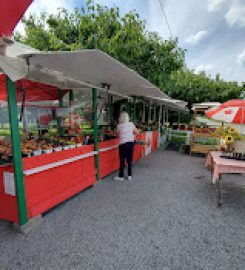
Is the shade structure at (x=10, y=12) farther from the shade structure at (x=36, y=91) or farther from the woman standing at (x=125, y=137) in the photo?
the woman standing at (x=125, y=137)

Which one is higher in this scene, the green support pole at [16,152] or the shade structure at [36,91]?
the shade structure at [36,91]

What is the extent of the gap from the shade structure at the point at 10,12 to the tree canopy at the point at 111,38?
4403 millimetres

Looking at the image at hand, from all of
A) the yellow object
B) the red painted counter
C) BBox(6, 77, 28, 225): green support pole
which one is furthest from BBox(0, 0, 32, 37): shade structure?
the yellow object

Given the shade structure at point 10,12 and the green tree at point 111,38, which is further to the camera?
the green tree at point 111,38

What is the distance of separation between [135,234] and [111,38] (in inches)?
241

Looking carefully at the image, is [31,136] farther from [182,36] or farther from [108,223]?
[182,36]

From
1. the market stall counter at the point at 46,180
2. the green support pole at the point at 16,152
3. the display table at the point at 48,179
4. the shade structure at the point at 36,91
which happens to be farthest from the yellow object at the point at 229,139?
the shade structure at the point at 36,91

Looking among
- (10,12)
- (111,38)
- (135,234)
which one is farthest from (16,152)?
(111,38)

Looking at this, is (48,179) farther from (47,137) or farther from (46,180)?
(47,137)

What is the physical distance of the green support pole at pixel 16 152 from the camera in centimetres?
217

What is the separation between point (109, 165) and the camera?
4.62 metres

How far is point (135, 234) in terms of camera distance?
7.54 ft

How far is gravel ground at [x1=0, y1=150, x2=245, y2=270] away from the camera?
6.07 ft

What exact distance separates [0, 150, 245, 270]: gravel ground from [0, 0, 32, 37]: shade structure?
8.12 ft
